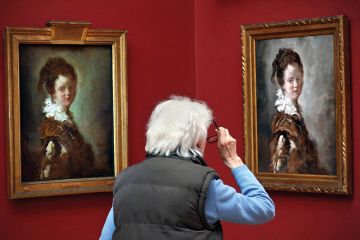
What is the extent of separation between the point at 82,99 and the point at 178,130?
235cm

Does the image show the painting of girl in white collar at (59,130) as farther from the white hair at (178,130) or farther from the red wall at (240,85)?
the white hair at (178,130)

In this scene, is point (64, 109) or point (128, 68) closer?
point (64, 109)

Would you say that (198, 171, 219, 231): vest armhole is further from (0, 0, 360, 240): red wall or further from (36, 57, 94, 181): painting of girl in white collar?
(36, 57, 94, 181): painting of girl in white collar

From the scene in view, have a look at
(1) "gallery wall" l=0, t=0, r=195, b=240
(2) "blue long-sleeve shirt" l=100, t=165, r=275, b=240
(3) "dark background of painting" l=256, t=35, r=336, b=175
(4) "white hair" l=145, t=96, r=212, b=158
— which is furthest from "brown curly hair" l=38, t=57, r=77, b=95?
(2) "blue long-sleeve shirt" l=100, t=165, r=275, b=240

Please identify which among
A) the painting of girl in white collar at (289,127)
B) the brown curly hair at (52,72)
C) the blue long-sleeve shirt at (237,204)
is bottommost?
the blue long-sleeve shirt at (237,204)

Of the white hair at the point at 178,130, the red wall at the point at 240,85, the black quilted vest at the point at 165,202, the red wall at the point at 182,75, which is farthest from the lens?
the red wall at the point at 182,75

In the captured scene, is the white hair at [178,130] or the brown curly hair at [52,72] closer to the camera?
the white hair at [178,130]

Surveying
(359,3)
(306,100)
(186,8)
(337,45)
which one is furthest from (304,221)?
(186,8)

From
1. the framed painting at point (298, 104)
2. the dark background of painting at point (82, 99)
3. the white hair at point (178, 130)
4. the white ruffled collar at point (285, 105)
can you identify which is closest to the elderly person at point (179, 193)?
the white hair at point (178, 130)

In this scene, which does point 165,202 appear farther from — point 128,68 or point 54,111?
point 128,68

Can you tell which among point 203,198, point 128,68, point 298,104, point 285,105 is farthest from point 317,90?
point 203,198

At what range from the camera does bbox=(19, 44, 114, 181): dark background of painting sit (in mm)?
5176

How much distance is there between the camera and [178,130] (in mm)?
3176

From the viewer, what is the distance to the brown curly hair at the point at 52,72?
17.1 feet
